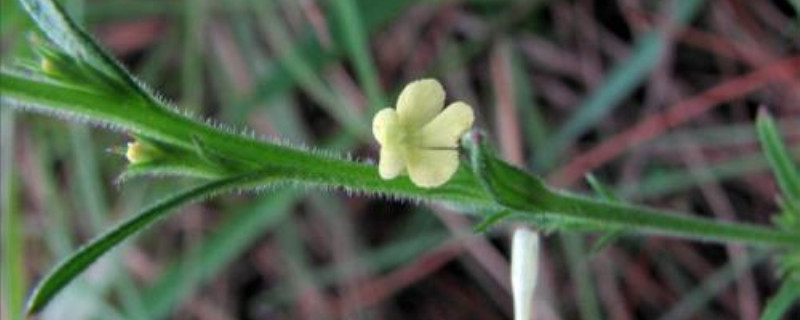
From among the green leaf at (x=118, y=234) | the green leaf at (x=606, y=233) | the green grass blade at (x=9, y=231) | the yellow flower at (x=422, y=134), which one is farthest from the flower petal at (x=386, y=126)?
the green grass blade at (x=9, y=231)

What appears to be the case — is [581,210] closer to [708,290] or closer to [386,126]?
[386,126]

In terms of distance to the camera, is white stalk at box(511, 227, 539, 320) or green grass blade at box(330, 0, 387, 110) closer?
white stalk at box(511, 227, 539, 320)

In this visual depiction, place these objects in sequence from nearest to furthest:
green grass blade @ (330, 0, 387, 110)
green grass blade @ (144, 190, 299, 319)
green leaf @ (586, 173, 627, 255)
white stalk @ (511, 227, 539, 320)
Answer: white stalk @ (511, 227, 539, 320), green leaf @ (586, 173, 627, 255), green grass blade @ (330, 0, 387, 110), green grass blade @ (144, 190, 299, 319)

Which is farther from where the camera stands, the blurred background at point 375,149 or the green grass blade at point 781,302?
the blurred background at point 375,149

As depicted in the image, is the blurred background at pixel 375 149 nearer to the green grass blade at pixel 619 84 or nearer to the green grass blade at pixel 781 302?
the green grass blade at pixel 619 84

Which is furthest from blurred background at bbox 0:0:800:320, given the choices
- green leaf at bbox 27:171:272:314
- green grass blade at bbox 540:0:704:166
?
green leaf at bbox 27:171:272:314

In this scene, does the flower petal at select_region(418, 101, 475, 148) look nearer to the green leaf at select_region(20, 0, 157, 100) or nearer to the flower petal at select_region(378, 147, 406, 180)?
the flower petal at select_region(378, 147, 406, 180)

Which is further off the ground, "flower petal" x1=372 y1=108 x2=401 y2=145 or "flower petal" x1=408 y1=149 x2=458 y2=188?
"flower petal" x1=372 y1=108 x2=401 y2=145

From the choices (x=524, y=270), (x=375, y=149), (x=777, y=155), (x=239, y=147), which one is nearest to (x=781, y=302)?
(x=777, y=155)
